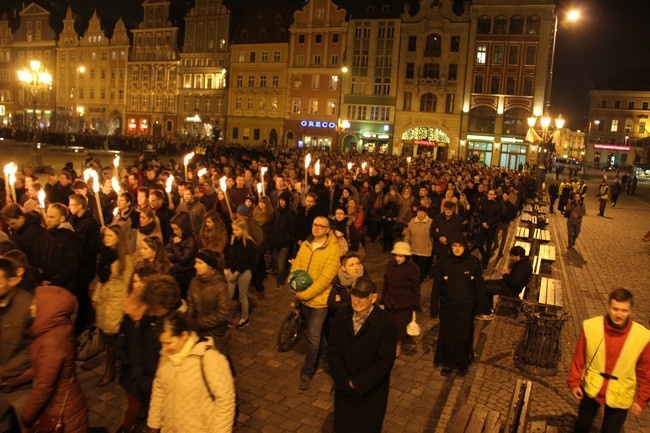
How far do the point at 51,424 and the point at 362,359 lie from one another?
7.61 ft

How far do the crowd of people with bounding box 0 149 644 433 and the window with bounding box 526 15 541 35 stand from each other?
47533mm

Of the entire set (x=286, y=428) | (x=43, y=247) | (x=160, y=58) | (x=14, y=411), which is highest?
(x=160, y=58)

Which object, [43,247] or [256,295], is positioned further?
[256,295]

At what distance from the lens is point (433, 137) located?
56156mm

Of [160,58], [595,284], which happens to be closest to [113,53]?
[160,58]

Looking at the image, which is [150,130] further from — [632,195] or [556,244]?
[556,244]

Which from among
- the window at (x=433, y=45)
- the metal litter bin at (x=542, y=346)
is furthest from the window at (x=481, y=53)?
the metal litter bin at (x=542, y=346)

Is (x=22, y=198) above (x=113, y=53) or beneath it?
beneath

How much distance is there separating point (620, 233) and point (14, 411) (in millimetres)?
21374

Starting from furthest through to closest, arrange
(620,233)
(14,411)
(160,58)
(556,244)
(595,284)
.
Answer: (160,58) → (620,233) → (556,244) → (595,284) → (14,411)

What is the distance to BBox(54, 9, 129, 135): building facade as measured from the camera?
69812mm

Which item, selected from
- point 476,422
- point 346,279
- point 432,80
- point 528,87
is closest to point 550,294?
point 346,279

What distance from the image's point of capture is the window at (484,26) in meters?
53.8

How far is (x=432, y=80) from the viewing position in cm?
5528
